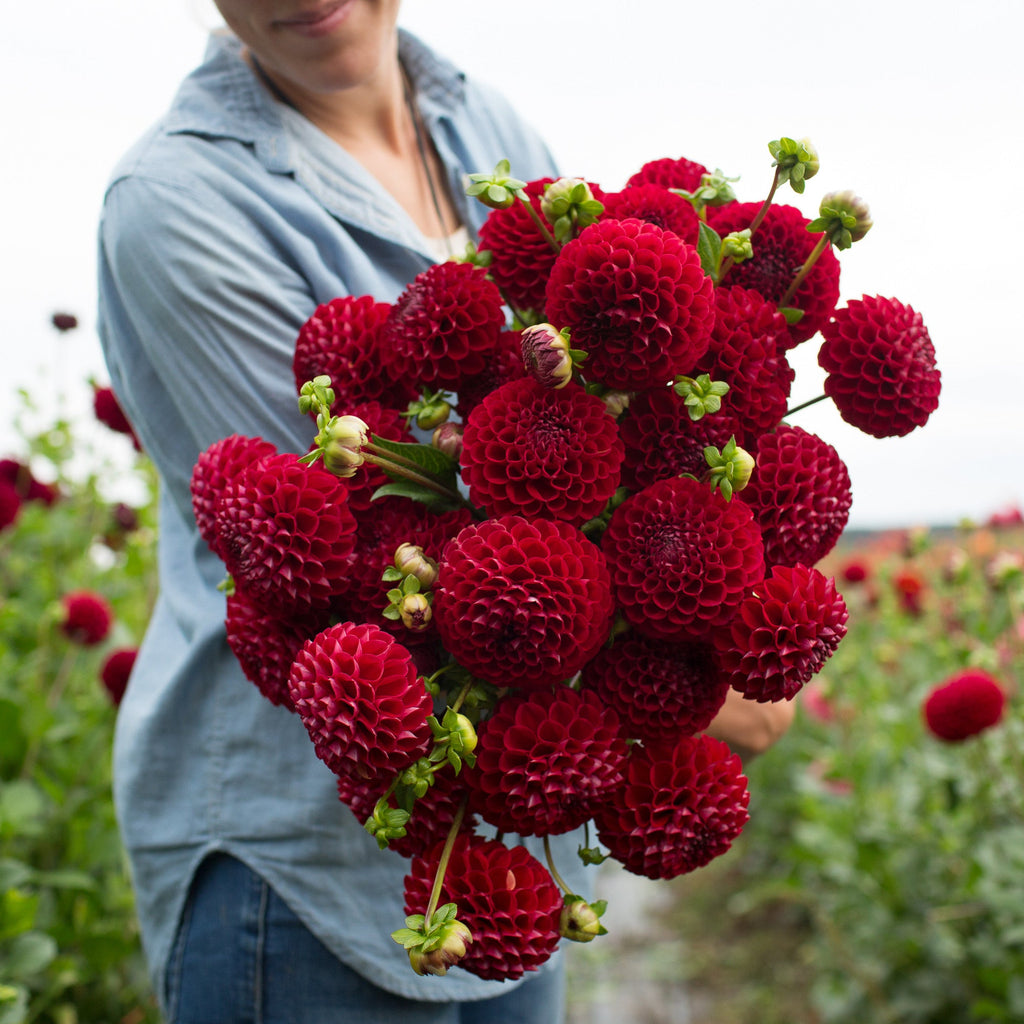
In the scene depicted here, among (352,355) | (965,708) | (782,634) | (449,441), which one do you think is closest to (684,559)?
(782,634)

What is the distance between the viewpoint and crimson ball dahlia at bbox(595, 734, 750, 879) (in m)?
0.61

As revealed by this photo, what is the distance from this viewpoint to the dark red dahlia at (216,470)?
2.15ft

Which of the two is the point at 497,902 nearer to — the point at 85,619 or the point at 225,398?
the point at 225,398

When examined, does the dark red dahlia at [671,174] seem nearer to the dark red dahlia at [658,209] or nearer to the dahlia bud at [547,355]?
the dark red dahlia at [658,209]

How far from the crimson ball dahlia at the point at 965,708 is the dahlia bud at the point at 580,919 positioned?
3.42ft

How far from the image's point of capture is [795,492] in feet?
2.00

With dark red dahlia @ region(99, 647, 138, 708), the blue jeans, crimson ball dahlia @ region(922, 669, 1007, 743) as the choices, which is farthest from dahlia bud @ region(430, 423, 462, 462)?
crimson ball dahlia @ region(922, 669, 1007, 743)

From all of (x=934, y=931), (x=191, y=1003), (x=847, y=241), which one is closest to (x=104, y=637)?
(x=191, y=1003)

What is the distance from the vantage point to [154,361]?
2.84 feet

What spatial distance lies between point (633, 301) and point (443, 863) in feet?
1.13

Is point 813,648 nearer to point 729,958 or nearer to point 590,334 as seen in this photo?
point 590,334

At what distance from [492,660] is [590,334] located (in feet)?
0.65

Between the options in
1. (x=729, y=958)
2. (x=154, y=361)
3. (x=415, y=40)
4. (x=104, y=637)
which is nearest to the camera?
(x=154, y=361)

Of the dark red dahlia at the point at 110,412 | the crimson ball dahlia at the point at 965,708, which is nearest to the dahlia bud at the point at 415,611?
the crimson ball dahlia at the point at 965,708
